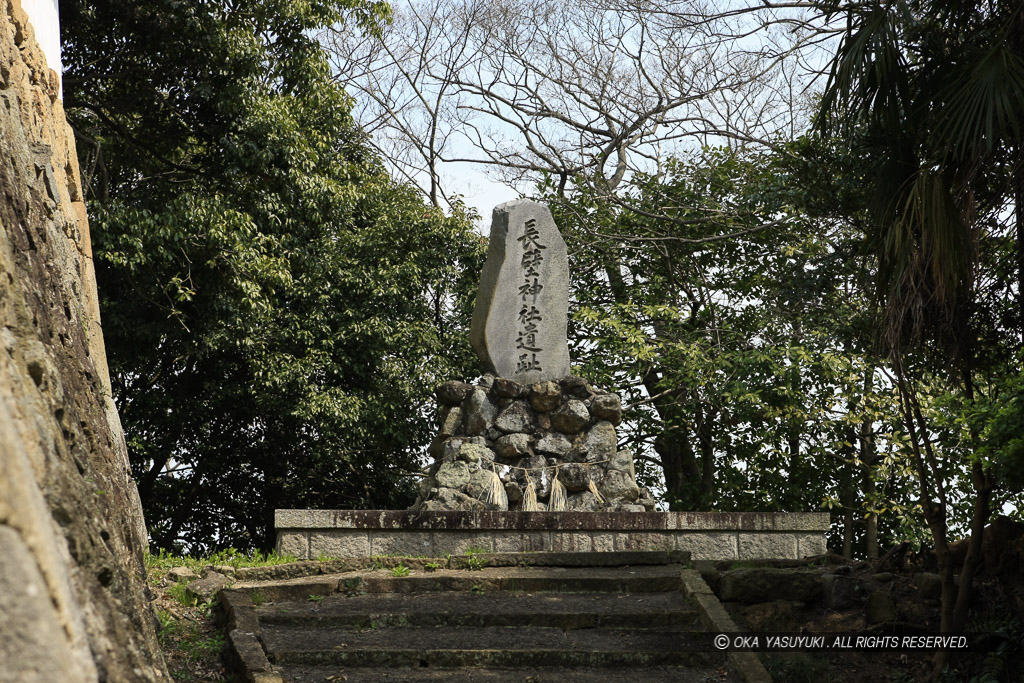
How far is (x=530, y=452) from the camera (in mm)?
8211

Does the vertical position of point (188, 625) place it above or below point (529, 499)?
below

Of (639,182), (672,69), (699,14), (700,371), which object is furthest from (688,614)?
(672,69)

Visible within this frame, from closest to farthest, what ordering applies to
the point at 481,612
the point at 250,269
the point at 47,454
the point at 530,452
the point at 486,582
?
the point at 47,454 < the point at 481,612 < the point at 486,582 < the point at 530,452 < the point at 250,269

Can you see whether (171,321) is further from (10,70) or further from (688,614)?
(688,614)

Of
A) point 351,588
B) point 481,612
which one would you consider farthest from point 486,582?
point 351,588

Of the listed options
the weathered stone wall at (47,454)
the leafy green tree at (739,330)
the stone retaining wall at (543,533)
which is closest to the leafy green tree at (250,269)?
the leafy green tree at (739,330)

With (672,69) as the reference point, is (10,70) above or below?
below

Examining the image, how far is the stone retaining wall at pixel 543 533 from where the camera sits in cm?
704

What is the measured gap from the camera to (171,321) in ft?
37.9

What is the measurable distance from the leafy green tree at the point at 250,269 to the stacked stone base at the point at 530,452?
392 centimetres

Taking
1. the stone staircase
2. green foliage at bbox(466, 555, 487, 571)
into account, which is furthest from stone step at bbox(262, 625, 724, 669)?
green foliage at bbox(466, 555, 487, 571)

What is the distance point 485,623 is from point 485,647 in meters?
0.47

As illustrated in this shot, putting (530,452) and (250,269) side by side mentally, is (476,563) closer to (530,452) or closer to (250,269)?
(530,452)

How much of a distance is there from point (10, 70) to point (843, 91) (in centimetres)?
461
